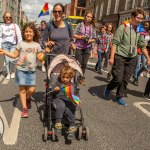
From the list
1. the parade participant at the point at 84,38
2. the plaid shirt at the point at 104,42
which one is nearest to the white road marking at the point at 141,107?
the parade participant at the point at 84,38

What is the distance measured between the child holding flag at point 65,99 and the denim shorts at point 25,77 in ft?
2.46

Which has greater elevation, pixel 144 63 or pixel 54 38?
pixel 54 38

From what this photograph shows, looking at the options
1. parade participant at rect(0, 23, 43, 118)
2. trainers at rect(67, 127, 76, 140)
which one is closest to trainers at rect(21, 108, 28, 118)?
parade participant at rect(0, 23, 43, 118)

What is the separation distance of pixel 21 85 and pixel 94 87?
10.7 feet

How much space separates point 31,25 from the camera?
4609 millimetres

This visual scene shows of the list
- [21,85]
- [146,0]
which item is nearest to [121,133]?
[21,85]

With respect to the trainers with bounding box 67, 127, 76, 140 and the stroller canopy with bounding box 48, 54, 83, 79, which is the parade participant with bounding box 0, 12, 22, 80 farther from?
the trainers with bounding box 67, 127, 76, 140

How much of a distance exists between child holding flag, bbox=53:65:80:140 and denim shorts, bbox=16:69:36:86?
0.75 metres

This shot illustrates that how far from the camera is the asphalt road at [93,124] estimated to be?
3820 mm

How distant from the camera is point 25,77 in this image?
184 inches

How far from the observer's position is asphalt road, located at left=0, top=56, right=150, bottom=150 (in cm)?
382

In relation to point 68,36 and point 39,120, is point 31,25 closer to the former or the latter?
point 68,36

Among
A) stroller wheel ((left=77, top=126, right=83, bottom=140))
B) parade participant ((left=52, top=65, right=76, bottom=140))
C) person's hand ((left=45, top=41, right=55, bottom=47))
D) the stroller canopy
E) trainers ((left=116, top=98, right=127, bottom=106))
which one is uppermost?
person's hand ((left=45, top=41, right=55, bottom=47))

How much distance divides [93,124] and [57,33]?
5.98ft
